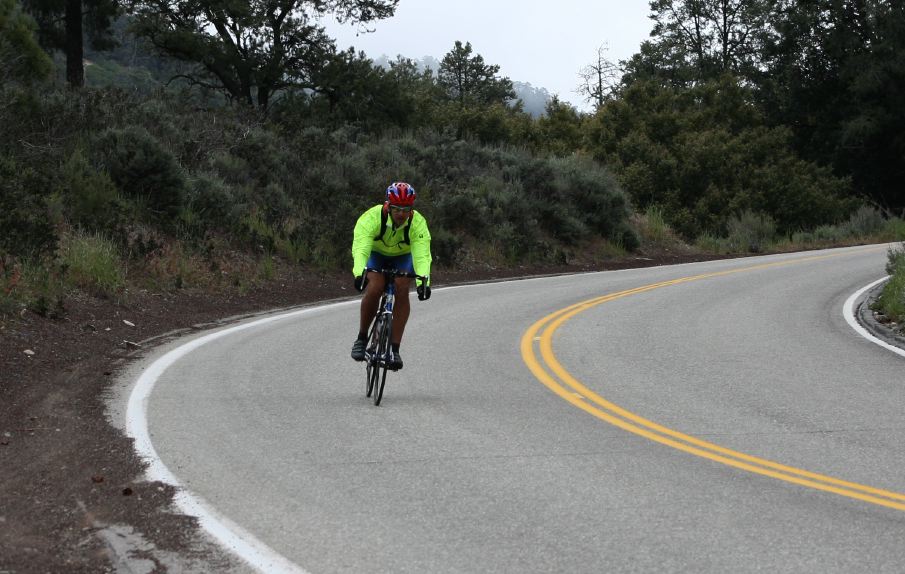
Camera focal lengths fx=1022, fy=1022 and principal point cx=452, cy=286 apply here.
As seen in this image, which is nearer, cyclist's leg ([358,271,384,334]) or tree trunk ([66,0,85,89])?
cyclist's leg ([358,271,384,334])

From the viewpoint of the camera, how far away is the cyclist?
9.26 metres

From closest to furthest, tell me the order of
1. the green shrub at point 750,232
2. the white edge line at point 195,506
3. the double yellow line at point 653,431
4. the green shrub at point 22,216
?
the white edge line at point 195,506, the double yellow line at point 653,431, the green shrub at point 22,216, the green shrub at point 750,232

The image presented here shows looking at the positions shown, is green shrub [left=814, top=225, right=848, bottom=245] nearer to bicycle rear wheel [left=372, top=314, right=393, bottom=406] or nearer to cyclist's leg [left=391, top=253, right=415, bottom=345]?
cyclist's leg [left=391, top=253, right=415, bottom=345]

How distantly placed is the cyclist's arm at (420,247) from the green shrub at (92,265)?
6801 millimetres

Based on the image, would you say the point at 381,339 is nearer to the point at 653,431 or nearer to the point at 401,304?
the point at 401,304

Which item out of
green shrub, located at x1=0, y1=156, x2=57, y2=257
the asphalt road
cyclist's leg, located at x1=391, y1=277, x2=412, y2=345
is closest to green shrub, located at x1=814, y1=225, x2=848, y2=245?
the asphalt road

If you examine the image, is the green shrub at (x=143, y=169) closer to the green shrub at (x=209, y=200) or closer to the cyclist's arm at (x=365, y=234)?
the green shrub at (x=209, y=200)

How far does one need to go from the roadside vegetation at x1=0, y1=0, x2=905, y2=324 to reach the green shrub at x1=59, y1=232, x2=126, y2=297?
1.4 inches

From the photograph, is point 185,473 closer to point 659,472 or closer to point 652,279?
point 659,472

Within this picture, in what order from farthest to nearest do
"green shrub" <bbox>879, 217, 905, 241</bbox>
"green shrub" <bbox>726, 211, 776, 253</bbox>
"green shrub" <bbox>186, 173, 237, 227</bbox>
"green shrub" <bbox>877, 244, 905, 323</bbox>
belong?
"green shrub" <bbox>879, 217, 905, 241</bbox> < "green shrub" <bbox>726, 211, 776, 253</bbox> < "green shrub" <bbox>186, 173, 237, 227</bbox> < "green shrub" <bbox>877, 244, 905, 323</bbox>

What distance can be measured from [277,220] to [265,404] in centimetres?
1224

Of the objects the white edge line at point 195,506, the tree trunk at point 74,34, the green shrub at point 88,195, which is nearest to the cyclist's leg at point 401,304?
the white edge line at point 195,506

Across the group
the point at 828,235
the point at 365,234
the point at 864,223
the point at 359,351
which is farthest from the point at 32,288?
the point at 864,223

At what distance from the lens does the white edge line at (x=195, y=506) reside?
4977 millimetres
